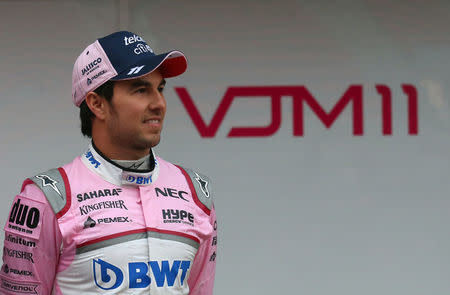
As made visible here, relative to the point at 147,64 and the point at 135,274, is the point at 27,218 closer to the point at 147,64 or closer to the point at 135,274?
the point at 135,274

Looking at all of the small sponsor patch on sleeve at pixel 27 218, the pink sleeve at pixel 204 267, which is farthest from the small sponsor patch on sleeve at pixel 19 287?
the pink sleeve at pixel 204 267

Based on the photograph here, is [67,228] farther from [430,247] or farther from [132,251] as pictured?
[430,247]

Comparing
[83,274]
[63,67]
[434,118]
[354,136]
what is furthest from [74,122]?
[83,274]

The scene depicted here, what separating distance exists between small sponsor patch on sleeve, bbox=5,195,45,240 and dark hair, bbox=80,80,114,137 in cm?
31

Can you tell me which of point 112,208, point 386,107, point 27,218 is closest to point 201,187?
point 112,208

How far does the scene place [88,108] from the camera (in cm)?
279

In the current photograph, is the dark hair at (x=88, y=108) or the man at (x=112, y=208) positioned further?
the dark hair at (x=88, y=108)

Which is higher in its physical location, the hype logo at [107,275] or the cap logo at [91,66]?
the cap logo at [91,66]

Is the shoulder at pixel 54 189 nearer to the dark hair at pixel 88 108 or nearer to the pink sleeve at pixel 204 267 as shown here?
the dark hair at pixel 88 108

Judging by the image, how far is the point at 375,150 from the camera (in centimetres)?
471

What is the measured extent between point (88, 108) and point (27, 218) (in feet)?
1.27

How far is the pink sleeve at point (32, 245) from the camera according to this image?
2.59 meters

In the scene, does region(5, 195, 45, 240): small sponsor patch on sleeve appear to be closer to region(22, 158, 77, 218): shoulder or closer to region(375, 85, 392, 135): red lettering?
region(22, 158, 77, 218): shoulder

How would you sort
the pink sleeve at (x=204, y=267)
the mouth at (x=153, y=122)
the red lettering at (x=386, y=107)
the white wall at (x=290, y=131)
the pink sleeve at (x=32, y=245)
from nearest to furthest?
the pink sleeve at (x=32, y=245) < the mouth at (x=153, y=122) < the pink sleeve at (x=204, y=267) < the white wall at (x=290, y=131) < the red lettering at (x=386, y=107)
